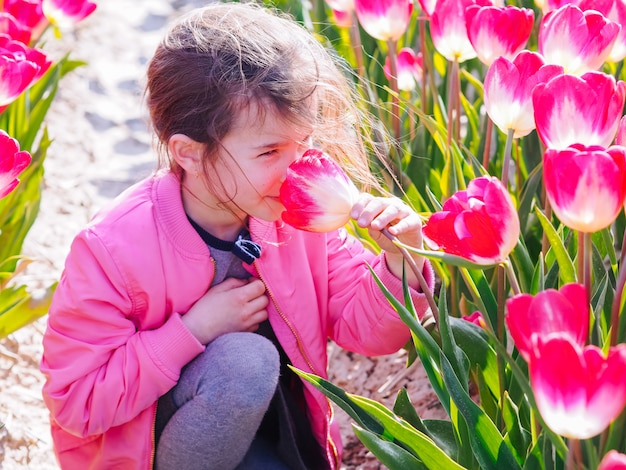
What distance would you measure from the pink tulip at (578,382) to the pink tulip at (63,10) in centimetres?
126

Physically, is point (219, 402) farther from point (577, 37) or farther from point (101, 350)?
point (577, 37)

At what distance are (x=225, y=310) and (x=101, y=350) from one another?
18 cm

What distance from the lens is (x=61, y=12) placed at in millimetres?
1666

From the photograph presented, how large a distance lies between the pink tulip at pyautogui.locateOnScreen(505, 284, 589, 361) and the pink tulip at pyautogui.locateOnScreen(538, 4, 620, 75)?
1.55 ft

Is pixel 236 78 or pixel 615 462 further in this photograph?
pixel 236 78

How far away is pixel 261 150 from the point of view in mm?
1176

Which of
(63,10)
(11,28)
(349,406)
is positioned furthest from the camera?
(63,10)

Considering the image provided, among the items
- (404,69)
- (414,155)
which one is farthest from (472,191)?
Answer: (404,69)

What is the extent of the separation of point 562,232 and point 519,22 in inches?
11.4

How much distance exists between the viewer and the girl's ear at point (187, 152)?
124cm

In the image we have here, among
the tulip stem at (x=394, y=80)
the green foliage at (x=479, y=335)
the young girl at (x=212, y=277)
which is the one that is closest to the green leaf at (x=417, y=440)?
the green foliage at (x=479, y=335)

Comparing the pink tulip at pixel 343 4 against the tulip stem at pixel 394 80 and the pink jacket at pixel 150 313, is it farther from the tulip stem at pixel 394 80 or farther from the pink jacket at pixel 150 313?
the pink jacket at pixel 150 313

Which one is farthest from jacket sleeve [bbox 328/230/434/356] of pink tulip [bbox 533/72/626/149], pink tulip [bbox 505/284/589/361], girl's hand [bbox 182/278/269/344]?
pink tulip [bbox 505/284/589/361]

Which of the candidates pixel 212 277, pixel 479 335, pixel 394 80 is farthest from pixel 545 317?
pixel 394 80
